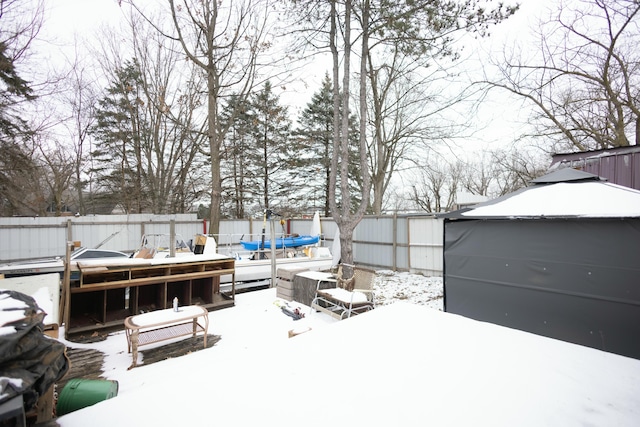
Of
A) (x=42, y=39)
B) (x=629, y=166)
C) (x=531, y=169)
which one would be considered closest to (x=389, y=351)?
(x=629, y=166)

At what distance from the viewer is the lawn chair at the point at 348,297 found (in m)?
4.41

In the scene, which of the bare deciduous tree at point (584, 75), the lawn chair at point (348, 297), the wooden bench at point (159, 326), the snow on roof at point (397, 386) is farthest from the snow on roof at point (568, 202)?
the bare deciduous tree at point (584, 75)

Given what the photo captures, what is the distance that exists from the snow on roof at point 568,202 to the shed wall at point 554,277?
0.13 metres

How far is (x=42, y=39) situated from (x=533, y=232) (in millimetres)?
12172

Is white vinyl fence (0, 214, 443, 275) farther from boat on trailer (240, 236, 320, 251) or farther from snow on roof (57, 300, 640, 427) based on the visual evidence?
snow on roof (57, 300, 640, 427)

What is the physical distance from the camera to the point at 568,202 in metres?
3.62

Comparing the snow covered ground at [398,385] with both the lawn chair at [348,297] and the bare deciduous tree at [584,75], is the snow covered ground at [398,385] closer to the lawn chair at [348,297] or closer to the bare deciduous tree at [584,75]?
the lawn chair at [348,297]

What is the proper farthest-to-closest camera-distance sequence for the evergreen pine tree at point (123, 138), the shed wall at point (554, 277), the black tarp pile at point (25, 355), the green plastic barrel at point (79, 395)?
the evergreen pine tree at point (123, 138)
the shed wall at point (554, 277)
the green plastic barrel at point (79, 395)
the black tarp pile at point (25, 355)

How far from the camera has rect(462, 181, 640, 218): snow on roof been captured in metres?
3.21

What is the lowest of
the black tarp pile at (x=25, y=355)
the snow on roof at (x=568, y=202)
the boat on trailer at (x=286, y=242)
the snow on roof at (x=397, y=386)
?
the boat on trailer at (x=286, y=242)

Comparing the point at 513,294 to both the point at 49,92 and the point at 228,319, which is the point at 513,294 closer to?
the point at 228,319

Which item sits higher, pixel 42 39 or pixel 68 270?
pixel 42 39

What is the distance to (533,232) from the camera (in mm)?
3781

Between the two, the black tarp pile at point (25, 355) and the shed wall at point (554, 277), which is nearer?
the black tarp pile at point (25, 355)
